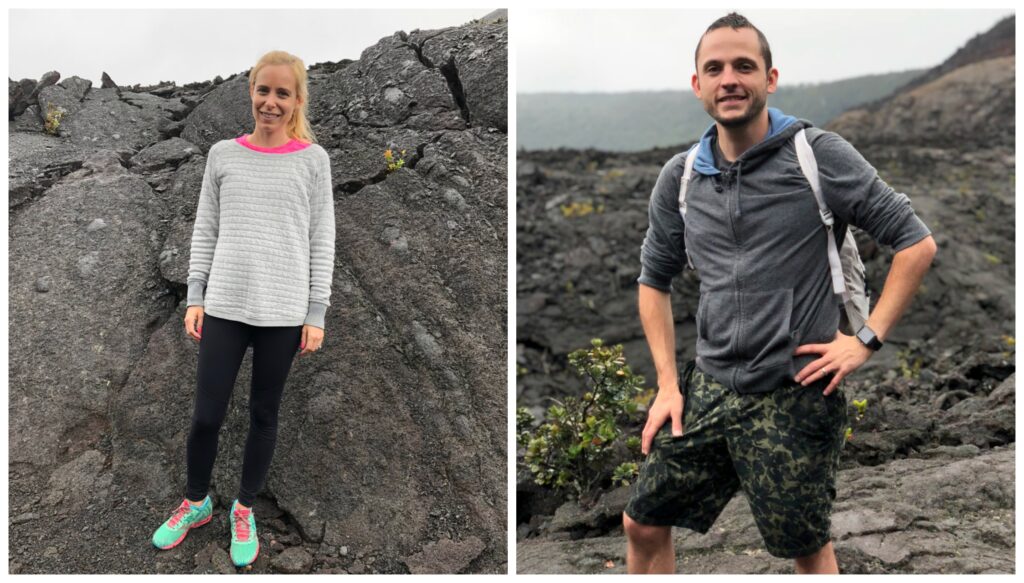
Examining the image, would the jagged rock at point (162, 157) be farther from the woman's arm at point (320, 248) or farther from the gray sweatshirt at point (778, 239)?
the gray sweatshirt at point (778, 239)

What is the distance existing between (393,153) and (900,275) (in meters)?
2.40

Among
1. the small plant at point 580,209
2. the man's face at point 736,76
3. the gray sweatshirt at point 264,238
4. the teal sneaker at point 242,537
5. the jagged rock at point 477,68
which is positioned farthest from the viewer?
the small plant at point 580,209

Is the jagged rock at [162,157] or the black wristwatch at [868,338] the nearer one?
the black wristwatch at [868,338]

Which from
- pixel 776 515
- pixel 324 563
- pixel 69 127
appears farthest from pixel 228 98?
pixel 776 515

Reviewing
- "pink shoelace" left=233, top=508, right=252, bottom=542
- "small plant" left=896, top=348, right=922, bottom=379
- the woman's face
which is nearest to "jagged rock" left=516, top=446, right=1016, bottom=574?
"pink shoelace" left=233, top=508, right=252, bottom=542

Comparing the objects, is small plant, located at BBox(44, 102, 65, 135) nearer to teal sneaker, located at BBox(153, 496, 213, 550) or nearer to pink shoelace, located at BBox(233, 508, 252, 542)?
teal sneaker, located at BBox(153, 496, 213, 550)

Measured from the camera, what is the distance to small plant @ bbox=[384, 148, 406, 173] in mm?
3980

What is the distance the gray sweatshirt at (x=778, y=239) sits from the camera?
7.95 ft

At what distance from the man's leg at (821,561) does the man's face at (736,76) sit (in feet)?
4.36

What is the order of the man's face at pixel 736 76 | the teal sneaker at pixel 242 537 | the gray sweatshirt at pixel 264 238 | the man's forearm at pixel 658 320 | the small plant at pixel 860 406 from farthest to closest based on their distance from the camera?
the small plant at pixel 860 406 → the teal sneaker at pixel 242 537 → the gray sweatshirt at pixel 264 238 → the man's forearm at pixel 658 320 → the man's face at pixel 736 76

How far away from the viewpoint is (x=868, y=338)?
7.99ft

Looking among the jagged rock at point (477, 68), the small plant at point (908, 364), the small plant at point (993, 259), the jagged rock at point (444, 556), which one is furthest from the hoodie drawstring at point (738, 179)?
the small plant at point (993, 259)

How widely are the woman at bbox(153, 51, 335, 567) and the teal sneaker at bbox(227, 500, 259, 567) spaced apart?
0.12 m

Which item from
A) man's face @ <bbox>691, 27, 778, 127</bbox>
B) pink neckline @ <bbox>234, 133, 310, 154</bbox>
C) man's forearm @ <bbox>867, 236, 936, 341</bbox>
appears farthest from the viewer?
pink neckline @ <bbox>234, 133, 310, 154</bbox>
